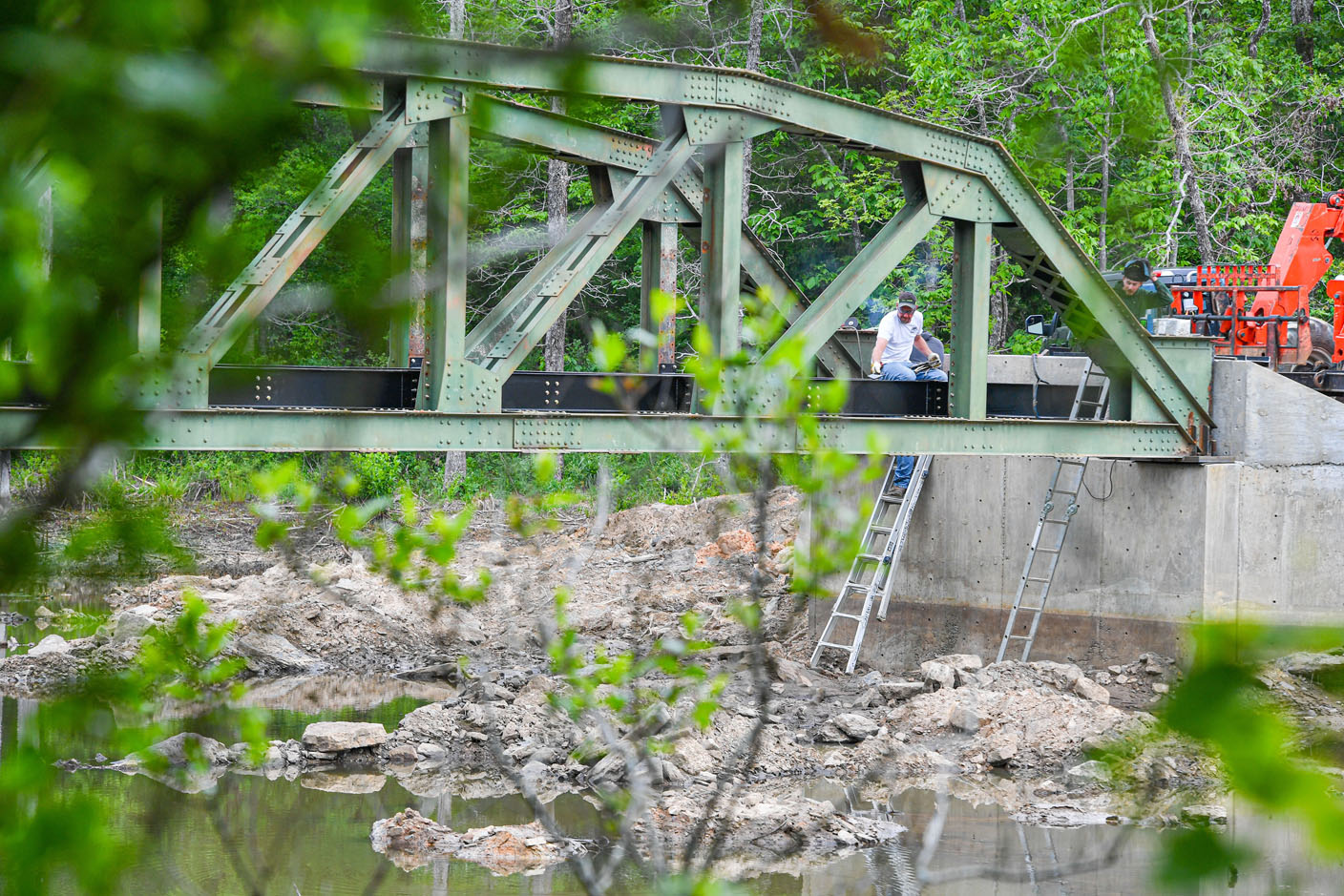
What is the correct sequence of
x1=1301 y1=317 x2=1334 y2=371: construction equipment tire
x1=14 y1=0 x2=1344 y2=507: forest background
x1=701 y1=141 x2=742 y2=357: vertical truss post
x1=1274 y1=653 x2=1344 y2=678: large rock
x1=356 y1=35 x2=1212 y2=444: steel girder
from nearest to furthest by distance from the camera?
x1=1274 y1=653 x2=1344 y2=678: large rock < x1=356 y1=35 x2=1212 y2=444: steel girder < x1=701 y1=141 x2=742 y2=357: vertical truss post < x1=1301 y1=317 x2=1334 y2=371: construction equipment tire < x1=14 y1=0 x2=1344 y2=507: forest background

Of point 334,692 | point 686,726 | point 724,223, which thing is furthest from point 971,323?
point 334,692

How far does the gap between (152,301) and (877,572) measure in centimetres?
1343

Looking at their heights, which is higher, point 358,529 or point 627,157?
point 627,157

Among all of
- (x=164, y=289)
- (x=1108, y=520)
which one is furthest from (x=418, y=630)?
(x=164, y=289)

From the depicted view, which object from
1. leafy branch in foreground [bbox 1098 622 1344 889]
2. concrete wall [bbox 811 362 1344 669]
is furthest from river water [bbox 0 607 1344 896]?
leafy branch in foreground [bbox 1098 622 1344 889]

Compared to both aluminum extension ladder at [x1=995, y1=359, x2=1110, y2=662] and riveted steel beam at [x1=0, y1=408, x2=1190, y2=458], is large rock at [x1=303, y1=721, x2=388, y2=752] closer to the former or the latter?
riveted steel beam at [x1=0, y1=408, x2=1190, y2=458]

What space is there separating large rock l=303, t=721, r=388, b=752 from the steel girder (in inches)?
234

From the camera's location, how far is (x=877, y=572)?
47.5 feet

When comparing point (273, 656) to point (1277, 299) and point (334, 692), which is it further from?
point (1277, 299)

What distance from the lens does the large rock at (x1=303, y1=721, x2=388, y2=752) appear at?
11.9 meters

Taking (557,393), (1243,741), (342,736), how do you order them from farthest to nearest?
(342,736)
(557,393)
(1243,741)

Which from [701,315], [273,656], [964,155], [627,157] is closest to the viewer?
[701,315]

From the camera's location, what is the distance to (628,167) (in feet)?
39.4

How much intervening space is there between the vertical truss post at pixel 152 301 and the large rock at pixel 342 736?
10.9 meters
